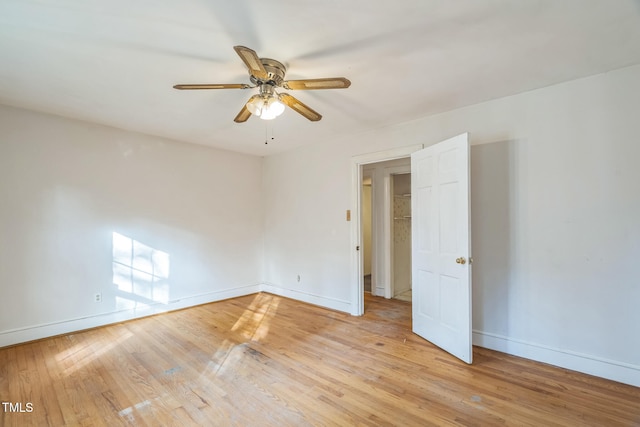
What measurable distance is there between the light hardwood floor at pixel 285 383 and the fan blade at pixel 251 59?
87.8 inches

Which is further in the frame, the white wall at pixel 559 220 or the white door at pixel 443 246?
the white door at pixel 443 246

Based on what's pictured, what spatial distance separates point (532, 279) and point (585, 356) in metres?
0.68

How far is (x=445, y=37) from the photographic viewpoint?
1871 mm

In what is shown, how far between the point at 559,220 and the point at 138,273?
478 centimetres

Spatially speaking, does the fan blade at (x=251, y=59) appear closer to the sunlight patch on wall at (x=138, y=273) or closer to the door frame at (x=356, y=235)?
the door frame at (x=356, y=235)

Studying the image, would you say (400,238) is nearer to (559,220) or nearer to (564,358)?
(559,220)

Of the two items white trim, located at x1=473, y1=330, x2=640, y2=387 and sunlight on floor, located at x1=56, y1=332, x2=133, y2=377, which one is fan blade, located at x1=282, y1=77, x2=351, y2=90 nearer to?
white trim, located at x1=473, y1=330, x2=640, y2=387

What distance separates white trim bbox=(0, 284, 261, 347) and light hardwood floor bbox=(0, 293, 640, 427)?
101mm

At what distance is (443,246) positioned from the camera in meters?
2.91

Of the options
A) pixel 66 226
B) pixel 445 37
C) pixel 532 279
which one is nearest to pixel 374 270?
pixel 532 279

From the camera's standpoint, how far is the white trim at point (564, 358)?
7.37 feet

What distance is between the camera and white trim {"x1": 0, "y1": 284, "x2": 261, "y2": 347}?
3.03 meters

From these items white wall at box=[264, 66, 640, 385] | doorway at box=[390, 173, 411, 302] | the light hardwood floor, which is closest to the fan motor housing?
white wall at box=[264, 66, 640, 385]

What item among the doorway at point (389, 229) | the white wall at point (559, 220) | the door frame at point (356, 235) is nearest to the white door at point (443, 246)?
the white wall at point (559, 220)
